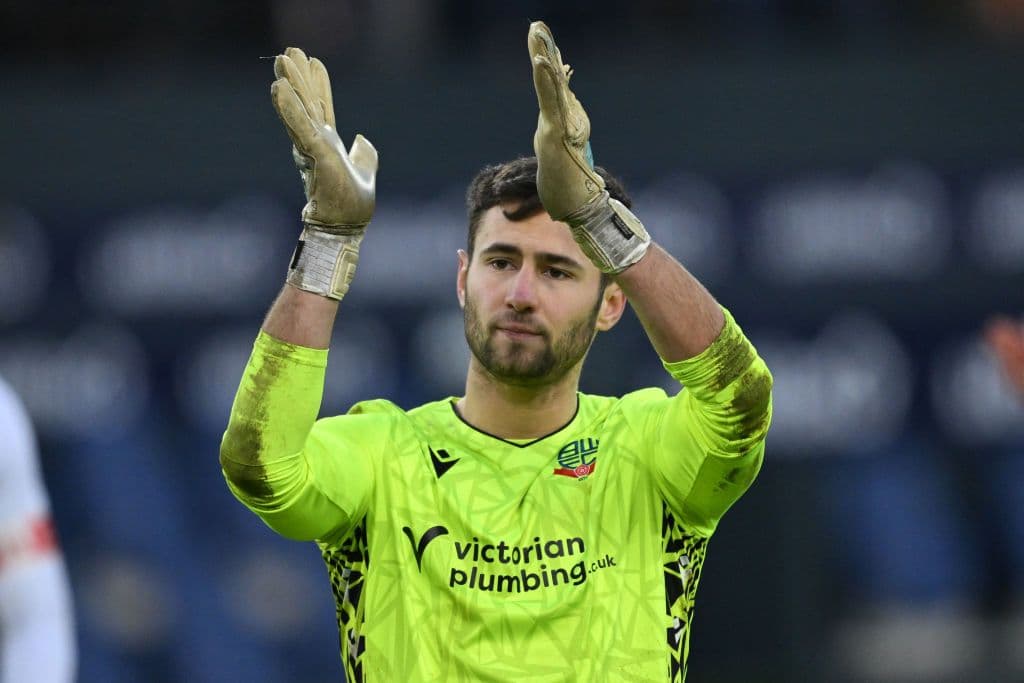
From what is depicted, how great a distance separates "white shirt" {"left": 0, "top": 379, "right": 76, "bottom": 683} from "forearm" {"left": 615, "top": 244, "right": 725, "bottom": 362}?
2.03 m

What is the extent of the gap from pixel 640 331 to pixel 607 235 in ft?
21.9

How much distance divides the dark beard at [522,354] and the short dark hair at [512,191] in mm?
256

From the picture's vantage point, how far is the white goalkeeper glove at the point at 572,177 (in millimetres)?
3801

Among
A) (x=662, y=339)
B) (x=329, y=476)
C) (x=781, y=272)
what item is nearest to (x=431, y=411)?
Answer: (x=329, y=476)

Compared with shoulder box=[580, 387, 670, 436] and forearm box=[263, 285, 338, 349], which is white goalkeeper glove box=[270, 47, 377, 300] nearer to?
forearm box=[263, 285, 338, 349]

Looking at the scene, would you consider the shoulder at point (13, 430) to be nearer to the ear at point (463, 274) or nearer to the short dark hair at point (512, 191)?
the ear at point (463, 274)

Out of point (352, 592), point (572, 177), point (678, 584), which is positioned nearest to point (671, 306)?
point (572, 177)

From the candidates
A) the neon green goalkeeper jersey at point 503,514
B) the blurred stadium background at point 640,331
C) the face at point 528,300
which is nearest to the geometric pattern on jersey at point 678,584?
the neon green goalkeeper jersey at point 503,514

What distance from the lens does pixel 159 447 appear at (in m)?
10.9

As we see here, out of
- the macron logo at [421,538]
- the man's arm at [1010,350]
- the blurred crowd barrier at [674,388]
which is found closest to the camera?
the macron logo at [421,538]

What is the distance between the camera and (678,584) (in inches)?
172

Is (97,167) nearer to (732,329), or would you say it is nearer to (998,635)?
(998,635)

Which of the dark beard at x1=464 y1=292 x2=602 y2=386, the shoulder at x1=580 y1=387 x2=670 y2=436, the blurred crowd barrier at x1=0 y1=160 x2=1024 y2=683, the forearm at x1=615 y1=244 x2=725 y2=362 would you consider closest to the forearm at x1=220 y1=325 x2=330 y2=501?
the dark beard at x1=464 y1=292 x2=602 y2=386

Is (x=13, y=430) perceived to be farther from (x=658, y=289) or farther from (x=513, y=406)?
(x=658, y=289)
